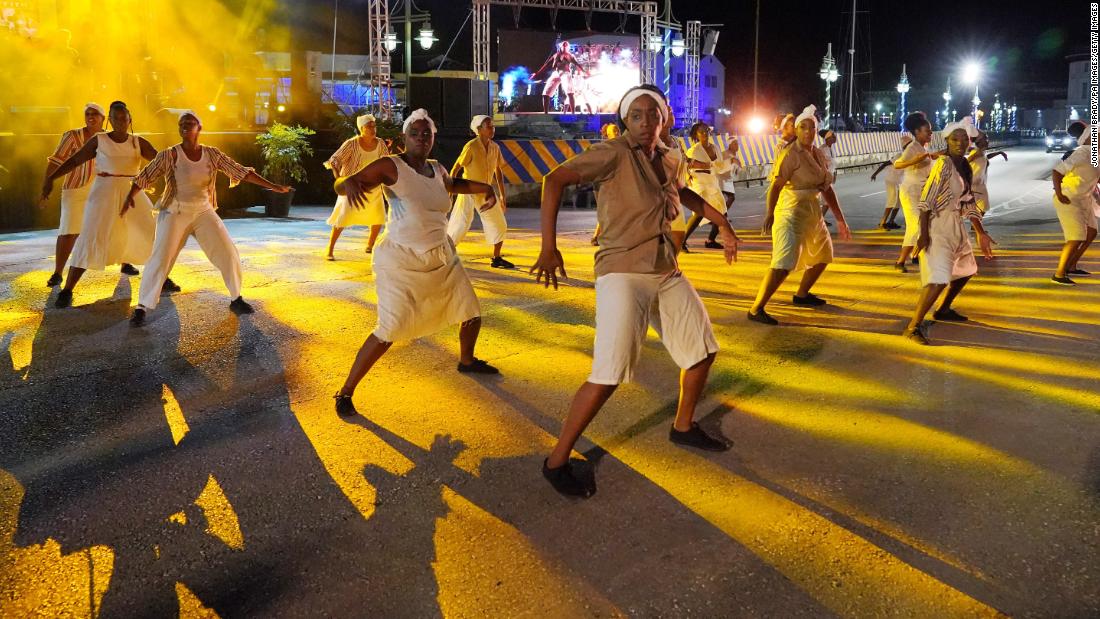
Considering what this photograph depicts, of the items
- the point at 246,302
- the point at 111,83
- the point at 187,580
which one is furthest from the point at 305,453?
the point at 111,83

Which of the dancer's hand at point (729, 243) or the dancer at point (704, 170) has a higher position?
the dancer at point (704, 170)

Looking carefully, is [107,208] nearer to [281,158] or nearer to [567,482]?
[567,482]

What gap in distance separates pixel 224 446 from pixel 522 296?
471 cm

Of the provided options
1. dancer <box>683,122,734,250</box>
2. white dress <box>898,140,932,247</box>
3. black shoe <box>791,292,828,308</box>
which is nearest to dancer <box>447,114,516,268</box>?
dancer <box>683,122,734,250</box>

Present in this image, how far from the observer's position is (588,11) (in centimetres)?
3684

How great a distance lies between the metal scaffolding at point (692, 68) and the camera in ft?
132

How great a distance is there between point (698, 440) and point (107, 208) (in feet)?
22.0

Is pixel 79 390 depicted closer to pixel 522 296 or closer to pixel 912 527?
pixel 522 296

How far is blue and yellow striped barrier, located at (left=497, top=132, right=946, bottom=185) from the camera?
21.6 metres

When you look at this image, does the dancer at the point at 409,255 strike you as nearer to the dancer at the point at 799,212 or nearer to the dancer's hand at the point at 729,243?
the dancer's hand at the point at 729,243

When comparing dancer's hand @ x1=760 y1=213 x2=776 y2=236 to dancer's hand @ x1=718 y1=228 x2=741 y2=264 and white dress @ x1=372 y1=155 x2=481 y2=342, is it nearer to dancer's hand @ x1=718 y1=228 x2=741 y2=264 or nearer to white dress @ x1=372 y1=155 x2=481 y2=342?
dancer's hand @ x1=718 y1=228 x2=741 y2=264

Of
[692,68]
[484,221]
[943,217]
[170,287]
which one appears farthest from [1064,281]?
[692,68]

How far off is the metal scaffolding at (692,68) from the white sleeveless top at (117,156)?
32958 millimetres

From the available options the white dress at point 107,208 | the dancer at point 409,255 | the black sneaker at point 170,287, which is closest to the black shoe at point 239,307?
the black sneaker at point 170,287
